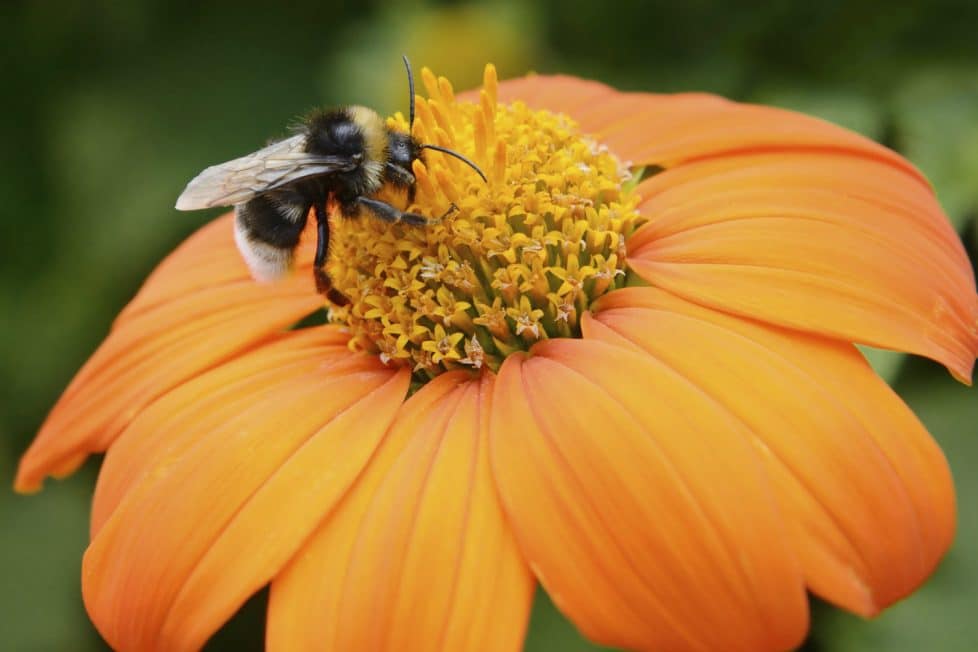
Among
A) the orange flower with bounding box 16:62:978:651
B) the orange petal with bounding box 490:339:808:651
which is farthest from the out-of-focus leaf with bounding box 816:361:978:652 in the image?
the orange petal with bounding box 490:339:808:651

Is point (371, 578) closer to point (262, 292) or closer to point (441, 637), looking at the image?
point (441, 637)

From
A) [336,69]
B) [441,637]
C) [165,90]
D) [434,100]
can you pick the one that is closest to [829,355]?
[441,637]

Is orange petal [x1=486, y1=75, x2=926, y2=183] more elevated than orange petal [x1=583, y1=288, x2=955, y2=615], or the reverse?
orange petal [x1=486, y1=75, x2=926, y2=183]

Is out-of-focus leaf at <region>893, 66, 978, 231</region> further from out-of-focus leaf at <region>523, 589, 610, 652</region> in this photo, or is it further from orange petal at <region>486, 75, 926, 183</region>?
out-of-focus leaf at <region>523, 589, 610, 652</region>

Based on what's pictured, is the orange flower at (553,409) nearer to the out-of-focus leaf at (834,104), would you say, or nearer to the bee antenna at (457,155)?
the bee antenna at (457,155)

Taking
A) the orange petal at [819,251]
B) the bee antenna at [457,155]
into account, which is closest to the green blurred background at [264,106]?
the orange petal at [819,251]

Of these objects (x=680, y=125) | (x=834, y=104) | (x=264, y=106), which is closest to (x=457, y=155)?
(x=680, y=125)
